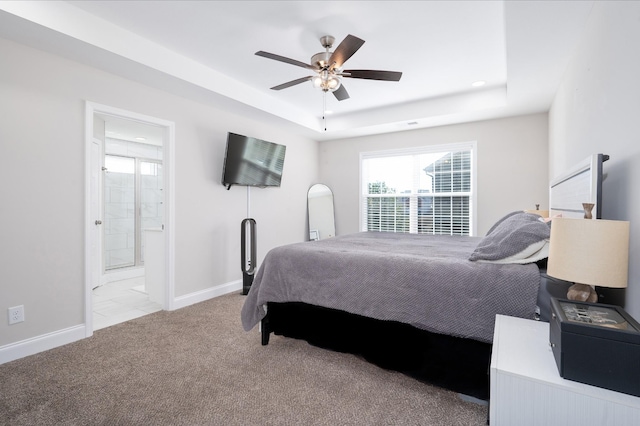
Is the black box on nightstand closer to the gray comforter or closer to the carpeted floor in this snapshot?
the gray comforter

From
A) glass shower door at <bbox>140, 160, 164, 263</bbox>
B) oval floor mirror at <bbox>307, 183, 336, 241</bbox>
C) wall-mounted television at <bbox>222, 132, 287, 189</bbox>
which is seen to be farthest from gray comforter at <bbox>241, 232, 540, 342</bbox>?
glass shower door at <bbox>140, 160, 164, 263</bbox>

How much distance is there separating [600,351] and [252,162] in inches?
151

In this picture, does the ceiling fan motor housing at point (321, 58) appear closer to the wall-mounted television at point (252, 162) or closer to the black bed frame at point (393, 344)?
the wall-mounted television at point (252, 162)

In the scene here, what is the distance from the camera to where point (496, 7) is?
7.50ft

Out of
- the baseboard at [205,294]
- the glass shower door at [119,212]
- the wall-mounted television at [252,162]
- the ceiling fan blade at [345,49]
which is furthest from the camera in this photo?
the glass shower door at [119,212]

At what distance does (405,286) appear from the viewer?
1911 mm

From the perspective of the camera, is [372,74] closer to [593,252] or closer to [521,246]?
[521,246]

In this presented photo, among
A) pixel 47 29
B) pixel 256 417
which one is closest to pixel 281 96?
pixel 47 29

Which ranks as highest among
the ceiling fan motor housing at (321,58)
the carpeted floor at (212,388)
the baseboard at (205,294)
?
the ceiling fan motor housing at (321,58)

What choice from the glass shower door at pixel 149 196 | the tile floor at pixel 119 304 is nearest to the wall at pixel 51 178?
the tile floor at pixel 119 304

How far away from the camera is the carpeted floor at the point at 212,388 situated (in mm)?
1661

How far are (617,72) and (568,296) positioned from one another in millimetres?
1141

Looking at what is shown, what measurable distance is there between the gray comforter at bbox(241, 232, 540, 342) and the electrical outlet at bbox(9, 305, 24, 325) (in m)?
1.68

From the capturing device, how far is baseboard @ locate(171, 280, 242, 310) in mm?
3482
